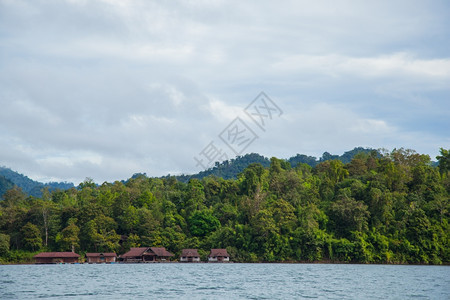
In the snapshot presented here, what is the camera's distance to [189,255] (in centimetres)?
7300

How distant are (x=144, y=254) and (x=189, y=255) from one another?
22.7 ft

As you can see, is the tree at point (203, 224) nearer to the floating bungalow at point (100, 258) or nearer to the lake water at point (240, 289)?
the floating bungalow at point (100, 258)

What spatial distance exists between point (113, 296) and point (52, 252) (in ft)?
161

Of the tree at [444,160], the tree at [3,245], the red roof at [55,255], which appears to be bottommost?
the red roof at [55,255]

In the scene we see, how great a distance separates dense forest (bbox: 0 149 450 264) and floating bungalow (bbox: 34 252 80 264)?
2215 millimetres

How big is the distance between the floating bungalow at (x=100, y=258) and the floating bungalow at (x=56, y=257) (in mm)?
1753

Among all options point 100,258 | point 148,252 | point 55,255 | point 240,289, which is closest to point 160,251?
point 148,252

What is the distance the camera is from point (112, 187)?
9525cm

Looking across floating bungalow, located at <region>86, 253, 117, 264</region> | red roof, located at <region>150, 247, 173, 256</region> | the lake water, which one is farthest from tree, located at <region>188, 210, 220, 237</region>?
the lake water

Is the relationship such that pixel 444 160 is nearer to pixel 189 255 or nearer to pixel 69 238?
pixel 189 255

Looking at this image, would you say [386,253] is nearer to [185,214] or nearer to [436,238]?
[436,238]

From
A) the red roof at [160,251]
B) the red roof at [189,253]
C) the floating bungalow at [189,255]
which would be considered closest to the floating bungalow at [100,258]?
the red roof at [160,251]

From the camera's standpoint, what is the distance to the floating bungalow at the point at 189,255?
73125 millimetres

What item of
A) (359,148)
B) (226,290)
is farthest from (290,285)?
(359,148)
